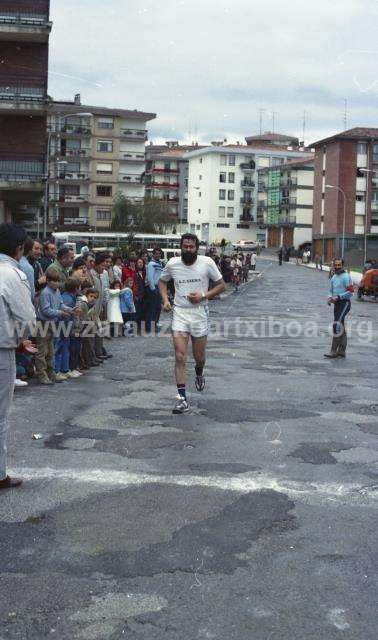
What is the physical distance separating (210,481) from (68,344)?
556 cm

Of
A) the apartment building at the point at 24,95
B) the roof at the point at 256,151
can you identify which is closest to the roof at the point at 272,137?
the roof at the point at 256,151

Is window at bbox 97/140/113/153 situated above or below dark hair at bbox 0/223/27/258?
above

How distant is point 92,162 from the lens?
8462 cm

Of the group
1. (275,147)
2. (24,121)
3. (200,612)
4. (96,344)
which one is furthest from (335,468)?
(275,147)

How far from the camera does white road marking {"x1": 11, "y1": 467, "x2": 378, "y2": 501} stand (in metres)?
5.76

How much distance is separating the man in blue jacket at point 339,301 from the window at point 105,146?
72.9m

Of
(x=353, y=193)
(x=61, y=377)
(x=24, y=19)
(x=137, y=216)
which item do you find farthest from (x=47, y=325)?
(x=353, y=193)

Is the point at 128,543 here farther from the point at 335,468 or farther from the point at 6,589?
the point at 335,468

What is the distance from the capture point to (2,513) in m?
5.18

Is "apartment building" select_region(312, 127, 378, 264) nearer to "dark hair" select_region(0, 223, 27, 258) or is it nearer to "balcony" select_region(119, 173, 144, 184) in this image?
"balcony" select_region(119, 173, 144, 184)

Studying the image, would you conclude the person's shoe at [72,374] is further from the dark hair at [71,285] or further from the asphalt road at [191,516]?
the dark hair at [71,285]

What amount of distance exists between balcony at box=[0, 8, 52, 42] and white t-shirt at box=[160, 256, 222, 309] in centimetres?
3077

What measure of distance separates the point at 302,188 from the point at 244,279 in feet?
194

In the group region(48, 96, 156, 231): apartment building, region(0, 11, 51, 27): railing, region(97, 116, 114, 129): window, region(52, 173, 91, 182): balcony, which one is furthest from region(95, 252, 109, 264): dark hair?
region(97, 116, 114, 129): window
